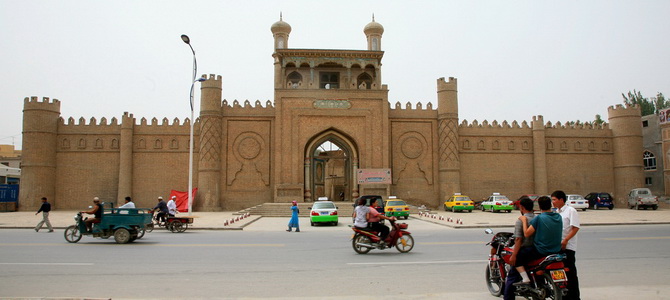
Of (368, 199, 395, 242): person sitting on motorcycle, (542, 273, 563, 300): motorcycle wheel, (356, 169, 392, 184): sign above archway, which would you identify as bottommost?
(542, 273, 563, 300): motorcycle wheel

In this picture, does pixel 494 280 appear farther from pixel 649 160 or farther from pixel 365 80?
pixel 649 160

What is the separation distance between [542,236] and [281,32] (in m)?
32.5

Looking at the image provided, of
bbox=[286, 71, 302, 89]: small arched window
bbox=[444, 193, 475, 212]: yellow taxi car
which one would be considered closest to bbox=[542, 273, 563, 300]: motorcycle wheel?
bbox=[444, 193, 475, 212]: yellow taxi car

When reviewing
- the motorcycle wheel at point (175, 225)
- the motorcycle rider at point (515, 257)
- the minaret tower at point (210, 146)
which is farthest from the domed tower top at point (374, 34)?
the motorcycle rider at point (515, 257)

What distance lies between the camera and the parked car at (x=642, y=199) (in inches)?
1185

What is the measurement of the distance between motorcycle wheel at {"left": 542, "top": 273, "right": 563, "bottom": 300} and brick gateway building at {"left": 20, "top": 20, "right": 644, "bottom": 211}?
25.5 m

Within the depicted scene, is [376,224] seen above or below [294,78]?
below

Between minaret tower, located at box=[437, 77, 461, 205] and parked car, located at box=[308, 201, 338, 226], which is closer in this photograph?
parked car, located at box=[308, 201, 338, 226]

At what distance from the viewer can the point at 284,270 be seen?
26.9 ft

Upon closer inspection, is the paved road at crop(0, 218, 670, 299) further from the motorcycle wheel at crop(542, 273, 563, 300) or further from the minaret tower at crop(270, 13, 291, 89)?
the minaret tower at crop(270, 13, 291, 89)

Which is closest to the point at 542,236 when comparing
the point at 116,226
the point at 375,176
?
the point at 116,226

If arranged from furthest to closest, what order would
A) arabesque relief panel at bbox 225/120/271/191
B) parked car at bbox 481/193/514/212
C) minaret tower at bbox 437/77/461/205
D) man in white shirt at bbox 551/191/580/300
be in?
minaret tower at bbox 437/77/461/205 → arabesque relief panel at bbox 225/120/271/191 → parked car at bbox 481/193/514/212 → man in white shirt at bbox 551/191/580/300

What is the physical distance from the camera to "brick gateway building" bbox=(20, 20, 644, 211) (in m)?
30.9

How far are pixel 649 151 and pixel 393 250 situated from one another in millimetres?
36428
